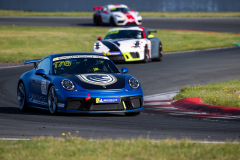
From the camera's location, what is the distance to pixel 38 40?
26688 mm

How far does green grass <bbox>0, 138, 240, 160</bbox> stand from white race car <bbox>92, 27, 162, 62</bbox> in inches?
442

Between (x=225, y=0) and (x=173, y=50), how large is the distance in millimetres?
26930

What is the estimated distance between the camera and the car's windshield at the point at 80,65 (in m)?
9.01

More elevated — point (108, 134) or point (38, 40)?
point (108, 134)

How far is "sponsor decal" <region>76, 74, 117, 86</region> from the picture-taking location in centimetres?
832

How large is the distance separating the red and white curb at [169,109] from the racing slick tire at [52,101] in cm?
186

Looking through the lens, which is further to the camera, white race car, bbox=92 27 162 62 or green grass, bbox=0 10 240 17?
green grass, bbox=0 10 240 17

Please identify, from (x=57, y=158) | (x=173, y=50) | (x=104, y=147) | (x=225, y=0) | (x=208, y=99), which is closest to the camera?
(x=57, y=158)

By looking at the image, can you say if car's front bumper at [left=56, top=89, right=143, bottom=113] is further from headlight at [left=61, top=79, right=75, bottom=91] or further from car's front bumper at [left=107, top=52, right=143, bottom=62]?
car's front bumper at [left=107, top=52, right=143, bottom=62]

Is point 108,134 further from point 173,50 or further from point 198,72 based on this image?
point 173,50

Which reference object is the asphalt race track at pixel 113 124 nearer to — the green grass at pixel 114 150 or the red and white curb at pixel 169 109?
the red and white curb at pixel 169 109

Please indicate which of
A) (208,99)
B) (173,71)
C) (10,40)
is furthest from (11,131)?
(10,40)

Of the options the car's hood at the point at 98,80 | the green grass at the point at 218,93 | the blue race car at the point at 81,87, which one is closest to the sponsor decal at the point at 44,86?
the blue race car at the point at 81,87

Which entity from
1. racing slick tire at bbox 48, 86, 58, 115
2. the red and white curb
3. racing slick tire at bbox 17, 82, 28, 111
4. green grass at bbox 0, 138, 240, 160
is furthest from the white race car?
green grass at bbox 0, 138, 240, 160
